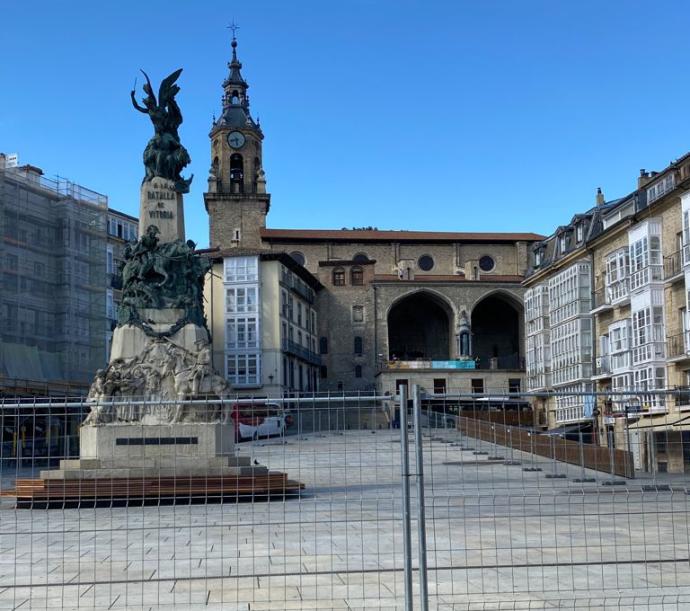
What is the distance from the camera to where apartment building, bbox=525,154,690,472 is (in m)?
37.2

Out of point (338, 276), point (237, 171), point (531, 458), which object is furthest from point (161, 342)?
point (237, 171)

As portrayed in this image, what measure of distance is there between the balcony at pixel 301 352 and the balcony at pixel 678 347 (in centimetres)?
3743

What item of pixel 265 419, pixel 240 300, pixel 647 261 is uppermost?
pixel 240 300

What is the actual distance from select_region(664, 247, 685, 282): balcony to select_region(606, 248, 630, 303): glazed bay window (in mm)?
3930

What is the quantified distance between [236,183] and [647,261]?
49.5m

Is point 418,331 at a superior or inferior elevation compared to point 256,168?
inferior

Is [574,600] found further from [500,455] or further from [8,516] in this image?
[8,516]

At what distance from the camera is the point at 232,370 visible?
231 ft

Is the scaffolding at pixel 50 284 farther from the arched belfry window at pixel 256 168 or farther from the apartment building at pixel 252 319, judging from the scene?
the arched belfry window at pixel 256 168

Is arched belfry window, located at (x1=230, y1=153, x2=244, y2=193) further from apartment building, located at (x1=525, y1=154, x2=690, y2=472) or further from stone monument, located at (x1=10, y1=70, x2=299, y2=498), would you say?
stone monument, located at (x1=10, y1=70, x2=299, y2=498)

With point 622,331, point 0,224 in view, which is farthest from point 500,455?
point 0,224

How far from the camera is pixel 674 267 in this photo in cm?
3725

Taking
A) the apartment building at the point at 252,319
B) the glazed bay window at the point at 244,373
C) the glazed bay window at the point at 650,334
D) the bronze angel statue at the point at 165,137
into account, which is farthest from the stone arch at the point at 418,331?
the bronze angel statue at the point at 165,137

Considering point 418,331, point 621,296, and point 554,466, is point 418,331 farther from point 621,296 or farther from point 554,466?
point 554,466
